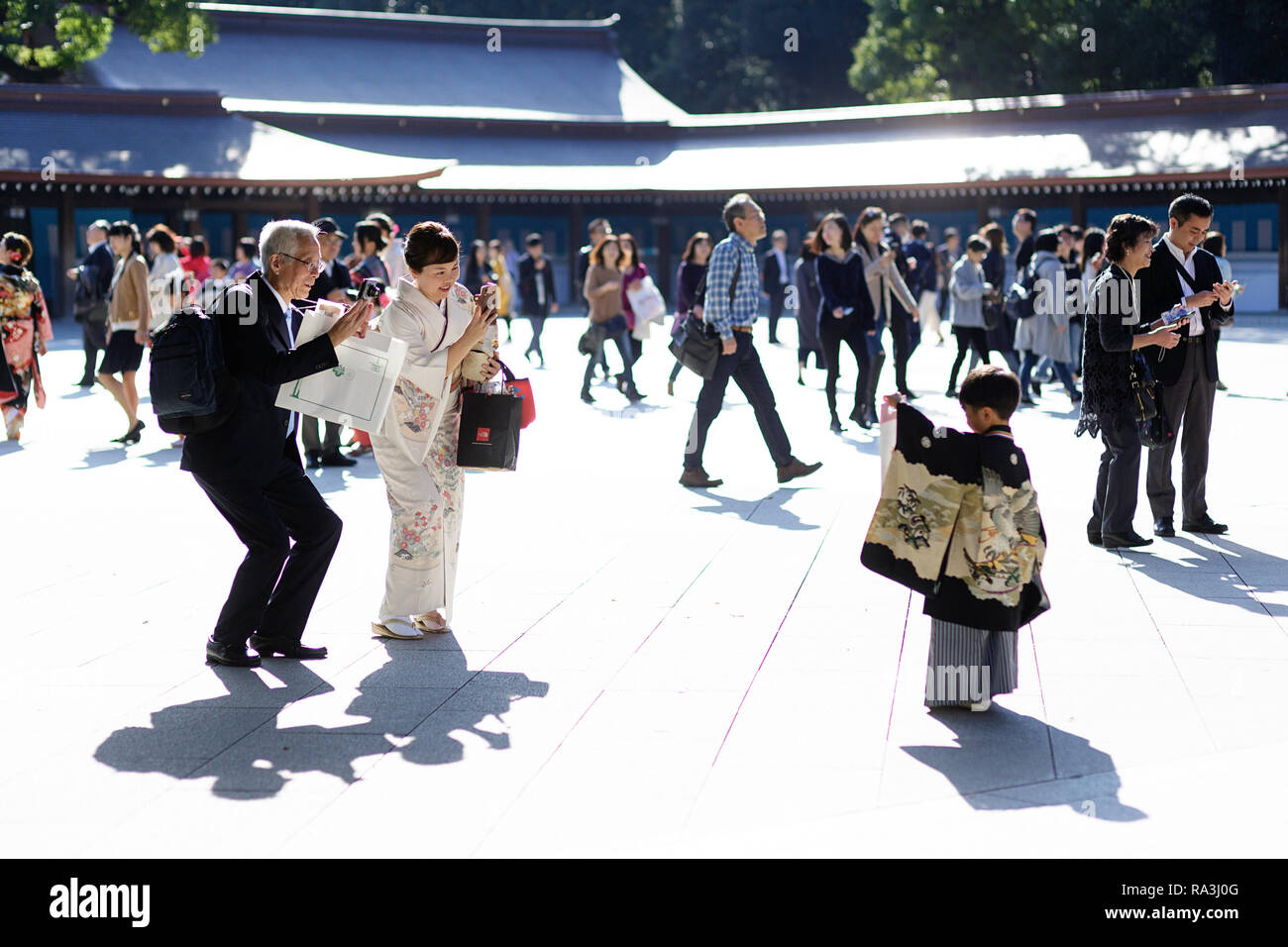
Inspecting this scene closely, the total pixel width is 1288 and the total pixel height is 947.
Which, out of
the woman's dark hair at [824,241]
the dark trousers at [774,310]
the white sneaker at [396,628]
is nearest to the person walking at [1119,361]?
the white sneaker at [396,628]

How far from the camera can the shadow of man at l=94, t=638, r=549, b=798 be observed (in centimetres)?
420

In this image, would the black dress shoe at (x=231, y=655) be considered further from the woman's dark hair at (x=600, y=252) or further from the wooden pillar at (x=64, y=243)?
the wooden pillar at (x=64, y=243)

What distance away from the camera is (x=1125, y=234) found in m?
7.05

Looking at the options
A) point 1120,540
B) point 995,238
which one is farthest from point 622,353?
point 1120,540

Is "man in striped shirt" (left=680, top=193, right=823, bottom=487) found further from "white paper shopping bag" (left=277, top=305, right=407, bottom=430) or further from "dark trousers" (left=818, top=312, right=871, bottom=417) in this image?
"white paper shopping bag" (left=277, top=305, right=407, bottom=430)

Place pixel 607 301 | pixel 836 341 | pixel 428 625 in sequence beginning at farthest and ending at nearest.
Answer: pixel 607 301
pixel 836 341
pixel 428 625

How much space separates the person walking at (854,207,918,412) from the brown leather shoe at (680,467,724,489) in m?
2.98

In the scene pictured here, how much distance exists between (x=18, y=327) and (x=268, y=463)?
7298 mm

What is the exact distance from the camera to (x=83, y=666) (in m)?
5.28

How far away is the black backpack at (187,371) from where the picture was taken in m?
4.89

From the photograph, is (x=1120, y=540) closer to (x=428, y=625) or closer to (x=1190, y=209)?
(x=1190, y=209)

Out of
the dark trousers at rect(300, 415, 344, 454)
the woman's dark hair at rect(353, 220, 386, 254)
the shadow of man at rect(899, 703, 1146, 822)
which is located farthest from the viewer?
the woman's dark hair at rect(353, 220, 386, 254)

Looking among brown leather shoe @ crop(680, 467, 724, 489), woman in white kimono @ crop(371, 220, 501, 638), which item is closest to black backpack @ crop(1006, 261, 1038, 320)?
brown leather shoe @ crop(680, 467, 724, 489)
